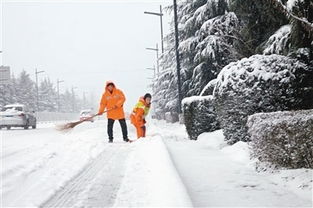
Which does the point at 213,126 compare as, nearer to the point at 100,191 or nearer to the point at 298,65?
the point at 298,65

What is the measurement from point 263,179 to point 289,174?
369mm

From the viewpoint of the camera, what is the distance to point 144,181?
17.9 feet

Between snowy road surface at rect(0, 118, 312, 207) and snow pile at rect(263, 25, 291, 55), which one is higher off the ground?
snow pile at rect(263, 25, 291, 55)

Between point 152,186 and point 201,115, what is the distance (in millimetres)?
7545

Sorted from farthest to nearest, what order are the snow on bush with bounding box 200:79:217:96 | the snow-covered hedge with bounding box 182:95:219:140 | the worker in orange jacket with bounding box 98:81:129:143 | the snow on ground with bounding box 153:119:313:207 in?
1. the snow on bush with bounding box 200:79:217:96
2. the worker in orange jacket with bounding box 98:81:129:143
3. the snow-covered hedge with bounding box 182:95:219:140
4. the snow on ground with bounding box 153:119:313:207

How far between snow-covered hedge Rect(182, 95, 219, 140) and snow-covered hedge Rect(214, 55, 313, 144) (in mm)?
2563

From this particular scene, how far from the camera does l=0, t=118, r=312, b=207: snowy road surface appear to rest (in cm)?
473

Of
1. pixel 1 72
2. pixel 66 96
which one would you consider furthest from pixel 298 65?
pixel 66 96

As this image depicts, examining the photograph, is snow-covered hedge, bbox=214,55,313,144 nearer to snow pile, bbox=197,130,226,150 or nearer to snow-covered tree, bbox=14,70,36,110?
snow pile, bbox=197,130,226,150

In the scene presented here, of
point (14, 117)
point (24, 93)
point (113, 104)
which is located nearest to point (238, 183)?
point (113, 104)

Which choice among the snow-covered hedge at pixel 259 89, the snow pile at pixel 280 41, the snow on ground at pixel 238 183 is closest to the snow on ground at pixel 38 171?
the snow on ground at pixel 238 183

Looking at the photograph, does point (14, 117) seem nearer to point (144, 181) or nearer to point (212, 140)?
point (212, 140)

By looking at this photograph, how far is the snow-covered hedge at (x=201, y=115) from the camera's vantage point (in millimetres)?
12242

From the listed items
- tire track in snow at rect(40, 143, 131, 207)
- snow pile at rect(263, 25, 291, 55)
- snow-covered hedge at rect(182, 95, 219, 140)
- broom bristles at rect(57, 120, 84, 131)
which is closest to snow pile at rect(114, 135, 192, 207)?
tire track in snow at rect(40, 143, 131, 207)
